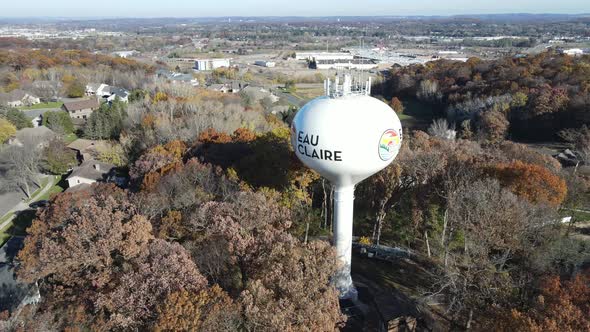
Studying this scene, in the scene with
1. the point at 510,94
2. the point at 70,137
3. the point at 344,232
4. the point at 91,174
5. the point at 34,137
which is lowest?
the point at 70,137

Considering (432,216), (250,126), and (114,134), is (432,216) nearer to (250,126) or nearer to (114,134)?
(250,126)

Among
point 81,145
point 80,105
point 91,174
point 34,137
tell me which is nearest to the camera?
point 91,174

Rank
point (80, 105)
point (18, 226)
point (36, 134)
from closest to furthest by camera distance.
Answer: point (18, 226)
point (36, 134)
point (80, 105)

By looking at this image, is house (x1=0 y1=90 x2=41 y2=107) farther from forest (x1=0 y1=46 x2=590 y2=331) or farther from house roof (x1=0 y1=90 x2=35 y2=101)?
forest (x1=0 y1=46 x2=590 y2=331)

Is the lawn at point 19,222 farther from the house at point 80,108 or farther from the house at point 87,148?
the house at point 80,108

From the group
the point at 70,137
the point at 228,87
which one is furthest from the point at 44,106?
the point at 228,87

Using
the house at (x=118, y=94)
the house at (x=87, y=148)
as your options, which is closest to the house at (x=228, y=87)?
the house at (x=118, y=94)

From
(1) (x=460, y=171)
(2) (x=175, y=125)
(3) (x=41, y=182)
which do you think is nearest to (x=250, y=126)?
(2) (x=175, y=125)

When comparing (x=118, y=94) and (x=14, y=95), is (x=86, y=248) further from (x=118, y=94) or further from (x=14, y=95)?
(x=14, y=95)
